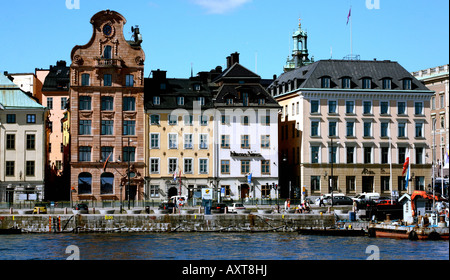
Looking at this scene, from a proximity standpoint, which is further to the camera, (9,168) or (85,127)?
(85,127)

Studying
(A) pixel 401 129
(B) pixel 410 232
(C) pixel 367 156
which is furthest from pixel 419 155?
(B) pixel 410 232

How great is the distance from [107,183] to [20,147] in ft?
41.6

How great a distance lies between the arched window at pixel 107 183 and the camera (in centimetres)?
9975

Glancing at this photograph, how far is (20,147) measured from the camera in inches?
3878

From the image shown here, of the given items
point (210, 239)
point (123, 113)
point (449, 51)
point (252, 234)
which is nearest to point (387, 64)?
point (123, 113)

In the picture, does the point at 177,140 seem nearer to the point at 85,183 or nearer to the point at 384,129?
the point at 85,183

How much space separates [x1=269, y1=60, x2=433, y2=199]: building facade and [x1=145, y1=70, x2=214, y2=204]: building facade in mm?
13953

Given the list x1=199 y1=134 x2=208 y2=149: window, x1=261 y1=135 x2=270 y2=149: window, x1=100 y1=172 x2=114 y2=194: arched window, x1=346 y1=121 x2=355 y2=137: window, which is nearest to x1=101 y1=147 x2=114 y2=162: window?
x1=100 y1=172 x2=114 y2=194: arched window

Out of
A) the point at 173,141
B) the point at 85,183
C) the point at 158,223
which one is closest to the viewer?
the point at 158,223

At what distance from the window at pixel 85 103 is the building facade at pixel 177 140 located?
8.02 metres

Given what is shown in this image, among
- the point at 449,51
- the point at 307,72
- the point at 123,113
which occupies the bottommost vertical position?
the point at 449,51

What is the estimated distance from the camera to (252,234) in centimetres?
7119
